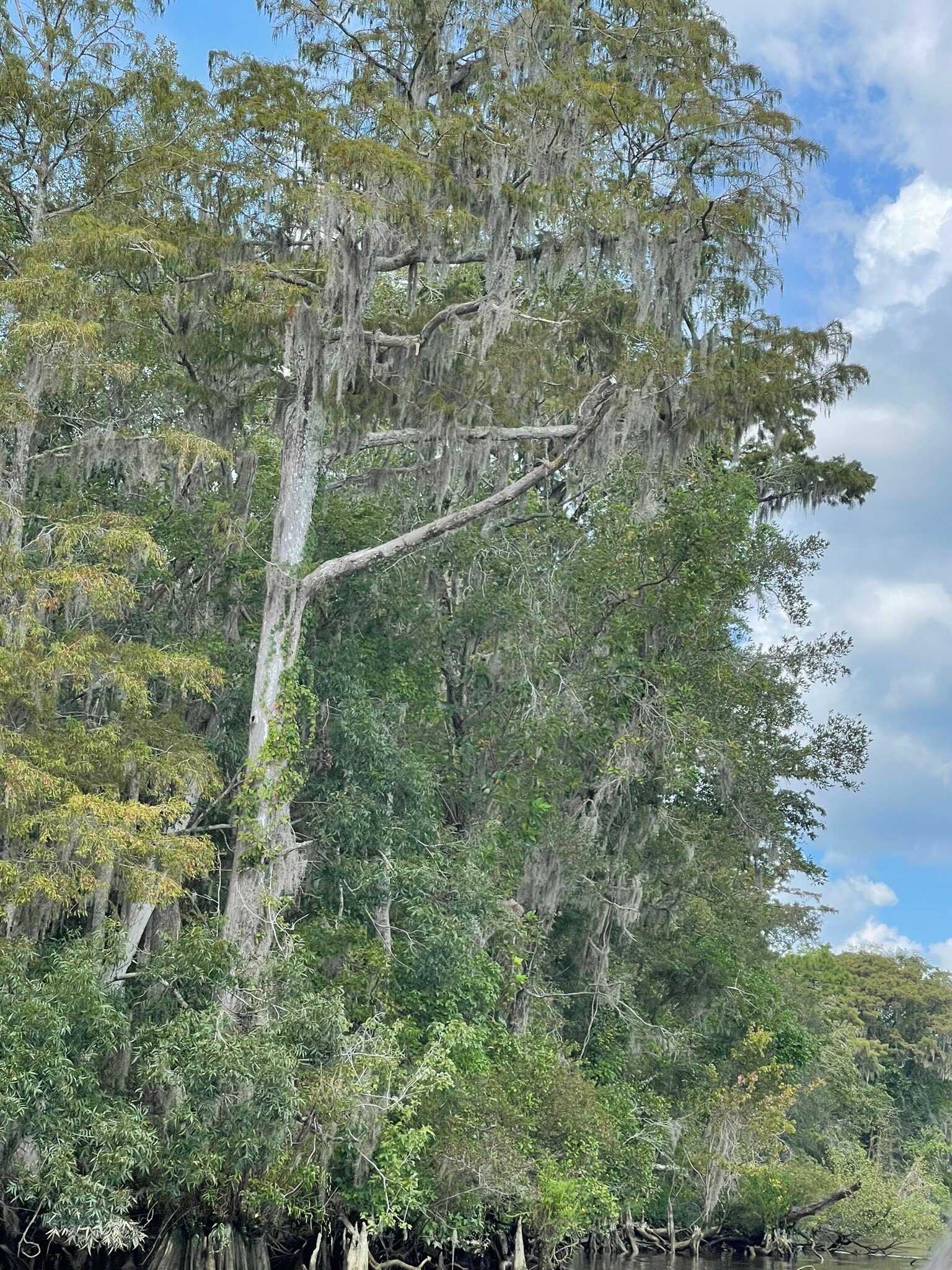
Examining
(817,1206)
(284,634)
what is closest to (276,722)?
(284,634)

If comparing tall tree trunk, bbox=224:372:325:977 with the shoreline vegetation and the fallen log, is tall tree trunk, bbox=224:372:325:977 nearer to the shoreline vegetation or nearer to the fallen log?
the shoreline vegetation

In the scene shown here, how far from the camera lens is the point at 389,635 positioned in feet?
62.6

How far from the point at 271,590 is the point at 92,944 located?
210 inches

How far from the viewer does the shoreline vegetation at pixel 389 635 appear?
13805mm

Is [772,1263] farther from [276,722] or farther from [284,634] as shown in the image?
[284,634]

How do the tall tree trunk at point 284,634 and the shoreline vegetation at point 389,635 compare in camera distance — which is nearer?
the shoreline vegetation at point 389,635

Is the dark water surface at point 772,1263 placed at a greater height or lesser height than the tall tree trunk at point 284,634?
lesser

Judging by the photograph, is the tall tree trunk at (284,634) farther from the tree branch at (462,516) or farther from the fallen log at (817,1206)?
the fallen log at (817,1206)

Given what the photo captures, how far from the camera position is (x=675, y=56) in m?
19.7

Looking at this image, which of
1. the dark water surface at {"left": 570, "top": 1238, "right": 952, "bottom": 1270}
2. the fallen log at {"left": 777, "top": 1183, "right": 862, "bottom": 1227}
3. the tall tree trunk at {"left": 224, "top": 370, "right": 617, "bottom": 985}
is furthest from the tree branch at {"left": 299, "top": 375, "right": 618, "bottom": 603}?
the fallen log at {"left": 777, "top": 1183, "right": 862, "bottom": 1227}

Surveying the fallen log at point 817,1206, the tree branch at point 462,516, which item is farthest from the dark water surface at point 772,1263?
the tree branch at point 462,516

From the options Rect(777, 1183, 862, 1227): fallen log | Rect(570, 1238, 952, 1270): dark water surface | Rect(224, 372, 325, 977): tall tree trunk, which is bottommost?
Rect(570, 1238, 952, 1270): dark water surface

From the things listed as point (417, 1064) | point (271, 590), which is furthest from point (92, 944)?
point (271, 590)

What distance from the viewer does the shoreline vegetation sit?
13.8 meters
